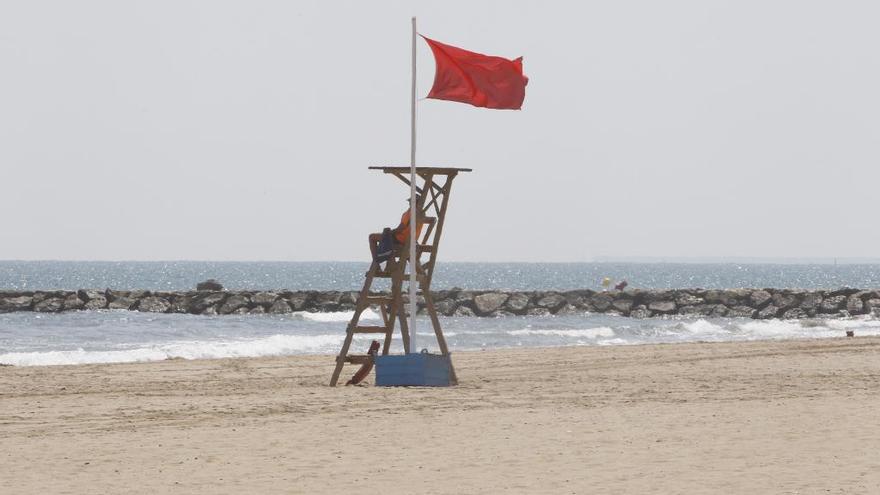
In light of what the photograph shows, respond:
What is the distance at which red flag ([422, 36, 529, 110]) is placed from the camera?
16.6 m

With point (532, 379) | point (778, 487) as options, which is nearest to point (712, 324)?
point (532, 379)

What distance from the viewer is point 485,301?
1924 inches

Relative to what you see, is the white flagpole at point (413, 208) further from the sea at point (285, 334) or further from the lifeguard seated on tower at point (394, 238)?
the sea at point (285, 334)

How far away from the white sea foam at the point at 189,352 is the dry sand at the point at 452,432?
405 cm

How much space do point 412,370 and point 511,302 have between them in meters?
32.3

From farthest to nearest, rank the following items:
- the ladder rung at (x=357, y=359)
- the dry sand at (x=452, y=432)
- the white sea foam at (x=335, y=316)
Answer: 1. the white sea foam at (x=335, y=316)
2. the ladder rung at (x=357, y=359)
3. the dry sand at (x=452, y=432)

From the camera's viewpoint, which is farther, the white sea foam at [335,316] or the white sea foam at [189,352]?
the white sea foam at [335,316]

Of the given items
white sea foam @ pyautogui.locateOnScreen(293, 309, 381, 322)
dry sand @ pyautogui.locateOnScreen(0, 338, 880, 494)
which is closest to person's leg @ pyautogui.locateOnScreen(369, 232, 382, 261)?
dry sand @ pyautogui.locateOnScreen(0, 338, 880, 494)

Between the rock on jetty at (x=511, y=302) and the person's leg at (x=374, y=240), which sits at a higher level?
the person's leg at (x=374, y=240)

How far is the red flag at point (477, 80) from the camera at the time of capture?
1656cm

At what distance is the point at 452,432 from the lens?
12625mm

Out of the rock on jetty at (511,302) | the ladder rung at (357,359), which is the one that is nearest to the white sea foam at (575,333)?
the rock on jetty at (511,302)

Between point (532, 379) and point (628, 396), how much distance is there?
285cm

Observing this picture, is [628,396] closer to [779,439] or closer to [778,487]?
Result: [779,439]
